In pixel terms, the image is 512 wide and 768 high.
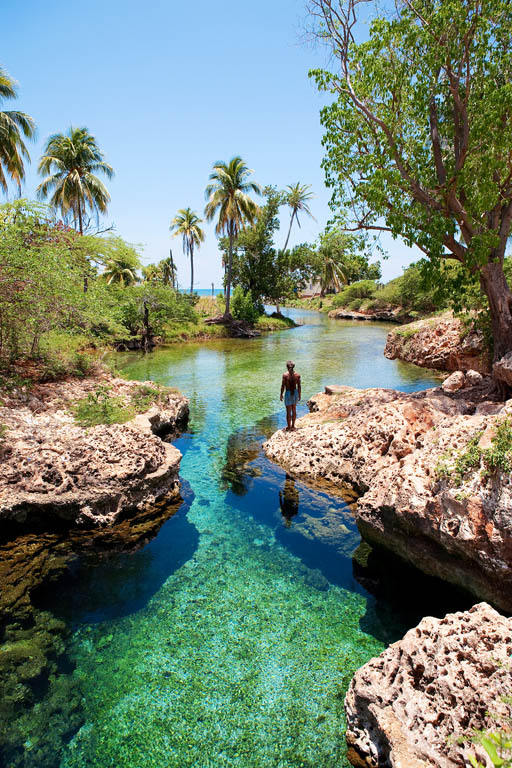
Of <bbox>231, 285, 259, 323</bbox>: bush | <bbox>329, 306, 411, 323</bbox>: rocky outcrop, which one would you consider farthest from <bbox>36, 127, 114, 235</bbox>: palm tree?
<bbox>329, 306, 411, 323</bbox>: rocky outcrop

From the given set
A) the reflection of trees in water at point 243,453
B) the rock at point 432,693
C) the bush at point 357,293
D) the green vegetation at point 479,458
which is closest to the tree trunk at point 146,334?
the reflection of trees in water at point 243,453

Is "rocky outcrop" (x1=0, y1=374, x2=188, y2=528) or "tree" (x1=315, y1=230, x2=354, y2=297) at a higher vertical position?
"tree" (x1=315, y1=230, x2=354, y2=297)

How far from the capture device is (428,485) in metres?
5.63

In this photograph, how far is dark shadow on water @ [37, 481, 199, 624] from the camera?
5.48m

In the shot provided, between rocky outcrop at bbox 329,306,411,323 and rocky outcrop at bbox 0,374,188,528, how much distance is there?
44.2 meters

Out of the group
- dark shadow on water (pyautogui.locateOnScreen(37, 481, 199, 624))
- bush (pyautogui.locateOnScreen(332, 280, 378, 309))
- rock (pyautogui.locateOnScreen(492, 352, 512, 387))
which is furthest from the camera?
bush (pyautogui.locateOnScreen(332, 280, 378, 309))

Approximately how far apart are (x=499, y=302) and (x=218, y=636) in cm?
929

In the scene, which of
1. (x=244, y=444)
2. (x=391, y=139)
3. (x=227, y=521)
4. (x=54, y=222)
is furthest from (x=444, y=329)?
(x=54, y=222)

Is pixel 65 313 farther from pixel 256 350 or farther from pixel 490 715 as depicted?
pixel 256 350

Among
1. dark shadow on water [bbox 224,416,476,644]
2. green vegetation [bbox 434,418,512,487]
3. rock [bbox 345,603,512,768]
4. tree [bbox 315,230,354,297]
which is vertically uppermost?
tree [bbox 315,230,354,297]

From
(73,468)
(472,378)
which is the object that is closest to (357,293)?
(472,378)

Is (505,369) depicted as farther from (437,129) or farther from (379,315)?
(379,315)

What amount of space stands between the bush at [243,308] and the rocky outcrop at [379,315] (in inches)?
706

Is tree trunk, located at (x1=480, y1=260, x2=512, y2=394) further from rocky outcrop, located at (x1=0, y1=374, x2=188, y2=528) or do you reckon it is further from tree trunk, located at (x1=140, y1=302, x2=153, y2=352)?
tree trunk, located at (x1=140, y1=302, x2=153, y2=352)
